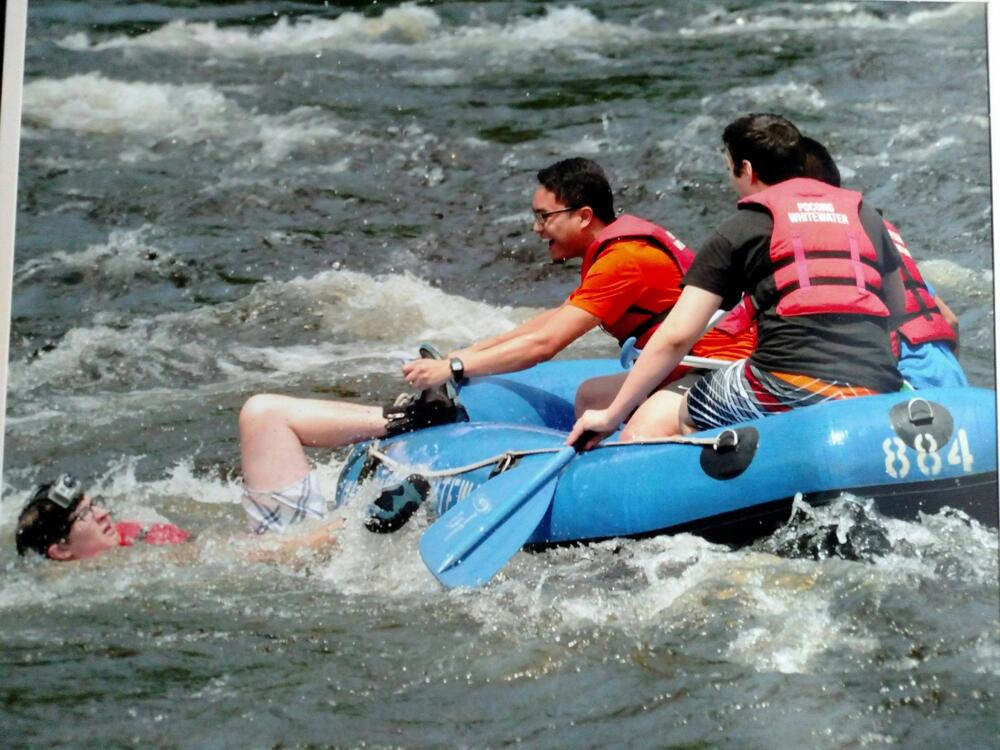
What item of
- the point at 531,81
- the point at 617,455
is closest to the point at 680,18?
the point at 531,81

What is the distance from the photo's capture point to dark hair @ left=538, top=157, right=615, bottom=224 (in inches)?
155

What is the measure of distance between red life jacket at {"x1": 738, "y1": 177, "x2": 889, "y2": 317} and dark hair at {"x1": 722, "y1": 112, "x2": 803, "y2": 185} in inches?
6.1

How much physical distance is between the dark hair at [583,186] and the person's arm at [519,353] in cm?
29

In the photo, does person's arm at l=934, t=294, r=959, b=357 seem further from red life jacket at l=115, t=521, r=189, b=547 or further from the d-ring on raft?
red life jacket at l=115, t=521, r=189, b=547

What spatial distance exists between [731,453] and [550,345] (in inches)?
27.0

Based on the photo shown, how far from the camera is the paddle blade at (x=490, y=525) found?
11.4 feet

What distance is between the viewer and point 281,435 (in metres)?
3.78

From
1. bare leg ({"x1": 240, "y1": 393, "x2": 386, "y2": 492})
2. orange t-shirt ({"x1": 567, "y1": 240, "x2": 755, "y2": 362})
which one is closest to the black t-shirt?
orange t-shirt ({"x1": 567, "y1": 240, "x2": 755, "y2": 362})

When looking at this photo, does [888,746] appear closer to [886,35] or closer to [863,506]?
[863,506]

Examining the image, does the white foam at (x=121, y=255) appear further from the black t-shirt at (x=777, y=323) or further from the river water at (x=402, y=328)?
the black t-shirt at (x=777, y=323)

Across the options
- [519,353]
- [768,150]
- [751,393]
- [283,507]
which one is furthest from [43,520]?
[768,150]

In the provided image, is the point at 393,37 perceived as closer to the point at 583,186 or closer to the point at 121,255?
the point at 583,186

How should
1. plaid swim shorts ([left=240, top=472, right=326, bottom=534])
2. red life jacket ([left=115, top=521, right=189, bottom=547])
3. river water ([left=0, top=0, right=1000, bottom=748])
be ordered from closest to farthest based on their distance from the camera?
river water ([left=0, top=0, right=1000, bottom=748])
red life jacket ([left=115, top=521, right=189, bottom=547])
plaid swim shorts ([left=240, top=472, right=326, bottom=534])

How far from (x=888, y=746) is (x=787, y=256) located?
1103mm
